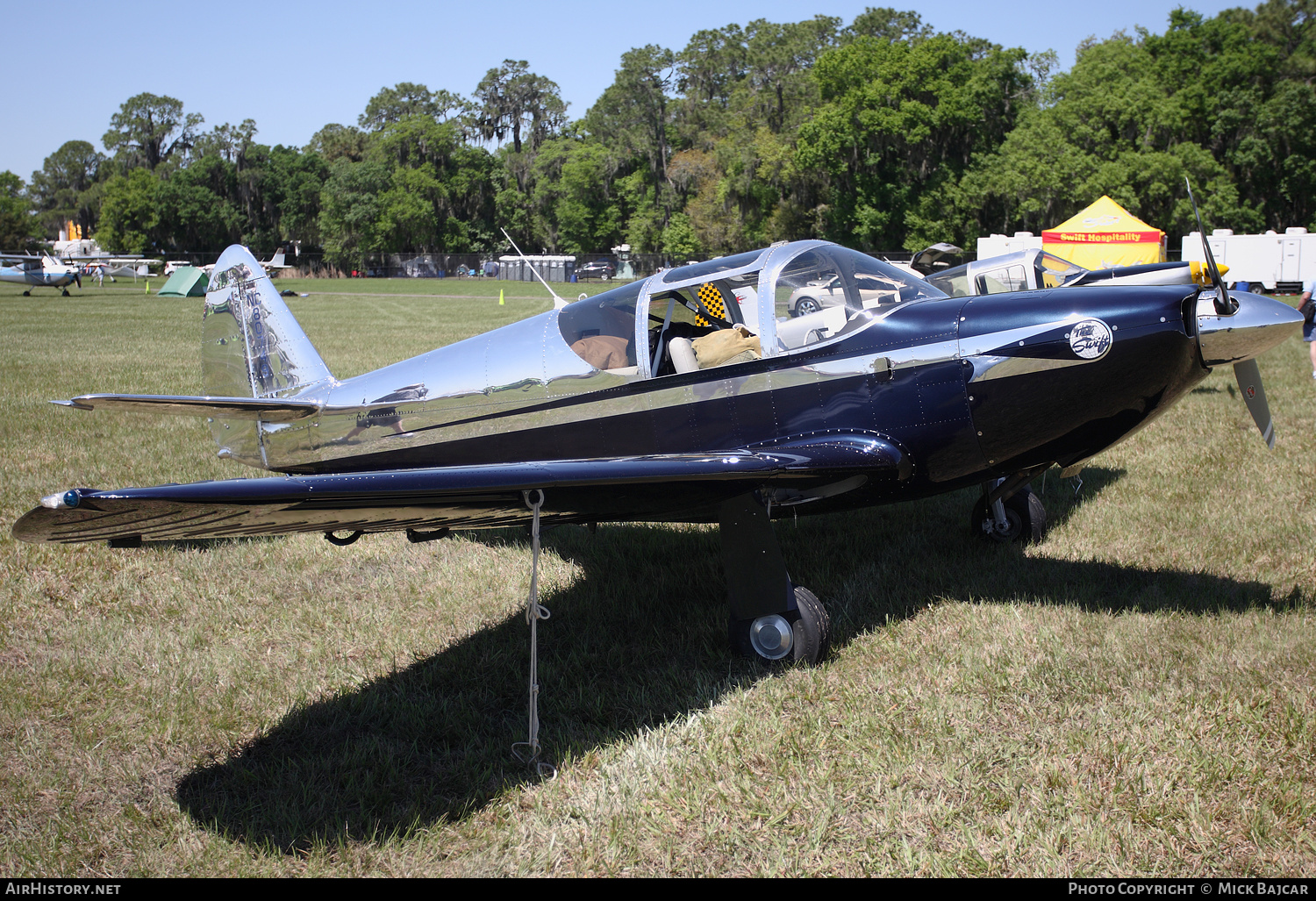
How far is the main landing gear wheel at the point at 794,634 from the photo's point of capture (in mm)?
4566

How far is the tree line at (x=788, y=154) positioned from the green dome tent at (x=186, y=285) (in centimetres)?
3724

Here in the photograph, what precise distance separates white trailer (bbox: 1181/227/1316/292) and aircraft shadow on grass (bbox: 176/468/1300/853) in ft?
121

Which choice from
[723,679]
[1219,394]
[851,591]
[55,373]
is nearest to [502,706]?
[723,679]

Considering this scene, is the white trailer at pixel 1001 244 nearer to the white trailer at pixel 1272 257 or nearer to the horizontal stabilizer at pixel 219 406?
the white trailer at pixel 1272 257

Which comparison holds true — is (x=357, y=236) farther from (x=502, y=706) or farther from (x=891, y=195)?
(x=502, y=706)

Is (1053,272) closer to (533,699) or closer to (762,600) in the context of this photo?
(762,600)

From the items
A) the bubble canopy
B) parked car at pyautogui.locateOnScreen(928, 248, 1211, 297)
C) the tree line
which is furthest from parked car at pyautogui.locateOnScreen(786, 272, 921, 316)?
the tree line

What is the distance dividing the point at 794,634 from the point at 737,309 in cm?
201

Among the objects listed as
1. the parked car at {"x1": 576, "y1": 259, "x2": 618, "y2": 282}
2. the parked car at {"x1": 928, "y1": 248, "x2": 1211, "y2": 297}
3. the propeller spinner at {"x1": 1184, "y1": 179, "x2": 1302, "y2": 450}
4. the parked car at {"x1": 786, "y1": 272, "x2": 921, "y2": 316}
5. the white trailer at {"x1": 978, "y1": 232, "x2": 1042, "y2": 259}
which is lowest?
the propeller spinner at {"x1": 1184, "y1": 179, "x2": 1302, "y2": 450}

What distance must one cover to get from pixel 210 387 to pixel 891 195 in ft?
194

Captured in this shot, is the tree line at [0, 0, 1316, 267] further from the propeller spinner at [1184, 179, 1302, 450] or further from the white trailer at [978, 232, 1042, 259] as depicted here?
the propeller spinner at [1184, 179, 1302, 450]

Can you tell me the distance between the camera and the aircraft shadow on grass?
3.54m

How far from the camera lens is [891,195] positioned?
197 ft

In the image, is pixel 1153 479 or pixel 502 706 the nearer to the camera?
pixel 502 706
